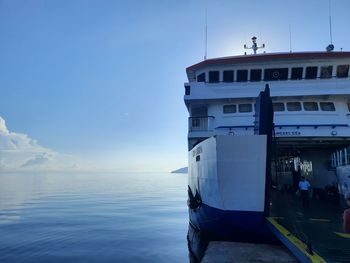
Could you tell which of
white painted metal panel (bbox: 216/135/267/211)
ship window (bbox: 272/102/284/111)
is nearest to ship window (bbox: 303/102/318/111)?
ship window (bbox: 272/102/284/111)

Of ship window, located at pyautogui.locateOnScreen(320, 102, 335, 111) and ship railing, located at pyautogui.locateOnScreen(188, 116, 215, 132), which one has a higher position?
ship window, located at pyautogui.locateOnScreen(320, 102, 335, 111)

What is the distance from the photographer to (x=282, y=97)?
615 inches

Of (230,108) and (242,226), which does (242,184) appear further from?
(230,108)

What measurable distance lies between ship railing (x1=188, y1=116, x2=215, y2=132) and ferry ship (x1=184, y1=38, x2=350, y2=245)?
4 cm

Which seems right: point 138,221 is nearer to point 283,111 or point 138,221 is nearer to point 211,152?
point 283,111

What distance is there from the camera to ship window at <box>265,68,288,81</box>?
665 inches

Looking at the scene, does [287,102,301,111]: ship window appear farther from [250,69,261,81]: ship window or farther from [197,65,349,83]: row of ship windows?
[250,69,261,81]: ship window

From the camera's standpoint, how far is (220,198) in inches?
396

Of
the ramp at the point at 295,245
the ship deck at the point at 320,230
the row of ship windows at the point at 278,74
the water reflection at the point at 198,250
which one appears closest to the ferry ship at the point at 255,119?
the row of ship windows at the point at 278,74

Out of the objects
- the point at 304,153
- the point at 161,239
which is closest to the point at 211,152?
the point at 161,239

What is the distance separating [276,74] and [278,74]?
103mm

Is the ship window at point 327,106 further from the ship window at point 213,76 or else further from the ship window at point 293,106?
the ship window at point 213,76

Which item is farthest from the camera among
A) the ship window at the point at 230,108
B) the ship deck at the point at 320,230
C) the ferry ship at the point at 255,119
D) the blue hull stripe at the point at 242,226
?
the ship window at the point at 230,108

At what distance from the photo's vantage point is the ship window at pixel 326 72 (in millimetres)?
16562
